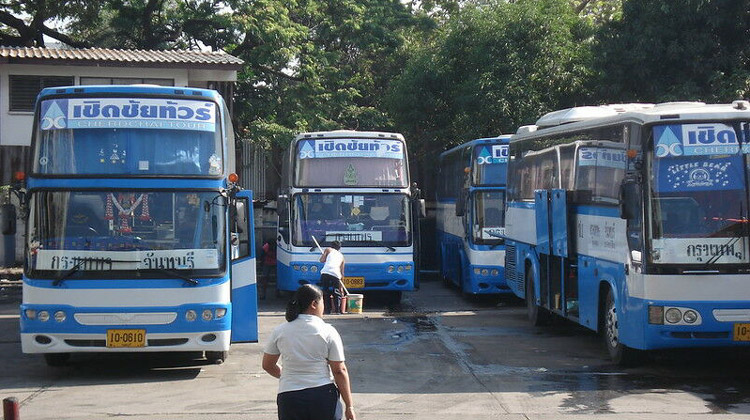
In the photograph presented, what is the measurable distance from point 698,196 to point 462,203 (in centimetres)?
1048

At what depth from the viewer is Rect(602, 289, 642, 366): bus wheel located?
11914mm

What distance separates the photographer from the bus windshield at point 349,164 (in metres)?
19.5

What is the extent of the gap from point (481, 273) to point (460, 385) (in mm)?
9651

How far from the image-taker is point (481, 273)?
805 inches

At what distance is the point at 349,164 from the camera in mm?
19562

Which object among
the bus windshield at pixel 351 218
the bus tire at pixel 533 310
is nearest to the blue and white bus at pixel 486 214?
the bus windshield at pixel 351 218

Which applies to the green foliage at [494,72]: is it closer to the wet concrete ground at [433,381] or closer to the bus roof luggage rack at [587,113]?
the bus roof luggage rack at [587,113]

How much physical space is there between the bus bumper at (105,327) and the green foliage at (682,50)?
1350cm

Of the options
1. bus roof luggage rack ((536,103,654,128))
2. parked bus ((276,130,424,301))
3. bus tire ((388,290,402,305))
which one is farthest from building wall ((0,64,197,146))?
bus roof luggage rack ((536,103,654,128))

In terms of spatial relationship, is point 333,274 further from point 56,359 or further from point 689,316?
point 689,316

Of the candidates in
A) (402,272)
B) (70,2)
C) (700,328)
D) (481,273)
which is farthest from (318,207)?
(70,2)

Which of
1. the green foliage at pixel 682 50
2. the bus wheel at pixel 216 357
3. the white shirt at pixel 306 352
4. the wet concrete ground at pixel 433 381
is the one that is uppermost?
the green foliage at pixel 682 50

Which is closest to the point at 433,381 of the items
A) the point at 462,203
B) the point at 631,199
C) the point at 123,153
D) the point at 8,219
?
the point at 631,199

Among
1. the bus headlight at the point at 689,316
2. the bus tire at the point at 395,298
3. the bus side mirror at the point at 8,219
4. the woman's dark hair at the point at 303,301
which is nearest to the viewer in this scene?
the woman's dark hair at the point at 303,301
